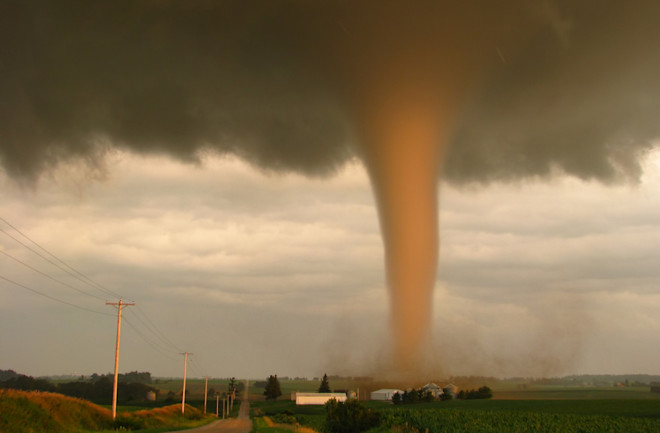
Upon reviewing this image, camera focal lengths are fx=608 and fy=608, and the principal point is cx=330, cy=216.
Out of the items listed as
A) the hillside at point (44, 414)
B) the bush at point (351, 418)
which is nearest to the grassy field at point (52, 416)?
the hillside at point (44, 414)

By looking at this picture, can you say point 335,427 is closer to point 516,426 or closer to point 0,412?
point 516,426

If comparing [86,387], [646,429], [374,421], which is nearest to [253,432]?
[374,421]

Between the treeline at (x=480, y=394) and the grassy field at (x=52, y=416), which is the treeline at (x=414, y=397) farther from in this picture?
the grassy field at (x=52, y=416)

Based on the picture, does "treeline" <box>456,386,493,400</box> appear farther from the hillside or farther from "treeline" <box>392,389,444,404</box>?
the hillside

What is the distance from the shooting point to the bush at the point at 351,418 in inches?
2408

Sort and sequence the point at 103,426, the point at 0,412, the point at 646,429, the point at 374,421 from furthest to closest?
the point at 374,421 < the point at 103,426 < the point at 646,429 < the point at 0,412

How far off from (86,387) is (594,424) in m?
169

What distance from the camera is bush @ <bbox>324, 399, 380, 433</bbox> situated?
6116 centimetres

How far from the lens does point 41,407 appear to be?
4584cm

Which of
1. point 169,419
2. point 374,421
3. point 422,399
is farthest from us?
point 422,399

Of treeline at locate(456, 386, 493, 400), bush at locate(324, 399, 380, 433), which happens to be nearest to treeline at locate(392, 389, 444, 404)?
treeline at locate(456, 386, 493, 400)

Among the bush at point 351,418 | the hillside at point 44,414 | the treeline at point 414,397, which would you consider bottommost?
the treeline at point 414,397

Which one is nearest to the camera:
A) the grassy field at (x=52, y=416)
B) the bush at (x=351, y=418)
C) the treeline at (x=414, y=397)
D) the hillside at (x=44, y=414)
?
the hillside at (x=44, y=414)

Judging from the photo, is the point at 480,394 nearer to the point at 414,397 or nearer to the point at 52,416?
the point at 414,397
